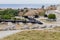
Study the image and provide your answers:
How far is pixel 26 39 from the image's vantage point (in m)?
7.76

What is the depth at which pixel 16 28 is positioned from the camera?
10.0m

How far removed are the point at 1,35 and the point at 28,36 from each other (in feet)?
3.78

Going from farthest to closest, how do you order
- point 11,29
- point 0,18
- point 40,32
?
point 0,18 → point 11,29 → point 40,32

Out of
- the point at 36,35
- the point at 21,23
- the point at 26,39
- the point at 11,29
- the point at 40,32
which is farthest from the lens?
the point at 21,23

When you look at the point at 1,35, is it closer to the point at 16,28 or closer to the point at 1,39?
the point at 1,39

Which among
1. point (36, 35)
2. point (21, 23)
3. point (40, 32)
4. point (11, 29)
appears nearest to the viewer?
point (36, 35)

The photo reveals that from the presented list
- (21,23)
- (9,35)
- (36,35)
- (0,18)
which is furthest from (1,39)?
(0,18)

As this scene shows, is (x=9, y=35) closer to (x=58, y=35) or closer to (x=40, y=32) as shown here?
(x=40, y=32)

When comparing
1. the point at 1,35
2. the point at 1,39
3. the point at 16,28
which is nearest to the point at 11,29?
the point at 16,28

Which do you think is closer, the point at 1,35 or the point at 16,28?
the point at 1,35

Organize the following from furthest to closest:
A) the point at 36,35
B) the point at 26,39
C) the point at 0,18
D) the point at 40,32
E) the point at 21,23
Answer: the point at 0,18, the point at 21,23, the point at 40,32, the point at 36,35, the point at 26,39

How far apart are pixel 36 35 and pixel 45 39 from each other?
0.65m

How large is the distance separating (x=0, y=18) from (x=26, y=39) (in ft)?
15.8

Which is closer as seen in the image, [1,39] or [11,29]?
[1,39]
